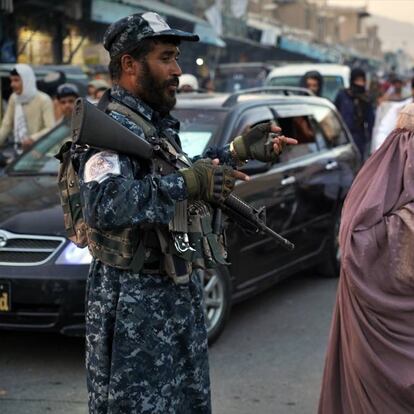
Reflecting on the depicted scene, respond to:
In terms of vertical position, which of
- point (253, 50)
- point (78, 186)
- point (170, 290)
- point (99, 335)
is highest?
point (78, 186)

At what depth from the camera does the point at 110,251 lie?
2.39 m

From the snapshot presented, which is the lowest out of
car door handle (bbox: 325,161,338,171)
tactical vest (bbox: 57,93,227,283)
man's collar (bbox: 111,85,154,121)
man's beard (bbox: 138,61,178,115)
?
car door handle (bbox: 325,161,338,171)

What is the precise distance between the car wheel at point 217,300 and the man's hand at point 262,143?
7.47 ft

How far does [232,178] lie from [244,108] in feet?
10.2

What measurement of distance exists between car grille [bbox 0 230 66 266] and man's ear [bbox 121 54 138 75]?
6.74ft

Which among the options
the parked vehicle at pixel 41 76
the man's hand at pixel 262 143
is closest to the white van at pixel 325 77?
the parked vehicle at pixel 41 76

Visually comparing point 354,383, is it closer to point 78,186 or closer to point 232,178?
point 232,178

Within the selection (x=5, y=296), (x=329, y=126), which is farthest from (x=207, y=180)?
(x=329, y=126)

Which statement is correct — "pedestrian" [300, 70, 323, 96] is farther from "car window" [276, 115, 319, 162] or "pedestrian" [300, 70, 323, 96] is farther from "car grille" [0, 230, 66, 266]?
"car grille" [0, 230, 66, 266]

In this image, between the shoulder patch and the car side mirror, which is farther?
the car side mirror

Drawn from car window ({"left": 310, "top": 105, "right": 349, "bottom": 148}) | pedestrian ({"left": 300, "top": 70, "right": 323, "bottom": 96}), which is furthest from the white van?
car window ({"left": 310, "top": 105, "right": 349, "bottom": 148})

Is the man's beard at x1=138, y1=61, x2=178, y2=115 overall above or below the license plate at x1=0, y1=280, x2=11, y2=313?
above

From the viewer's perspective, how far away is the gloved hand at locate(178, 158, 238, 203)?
2.29 meters

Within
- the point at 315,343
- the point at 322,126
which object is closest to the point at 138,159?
the point at 315,343
